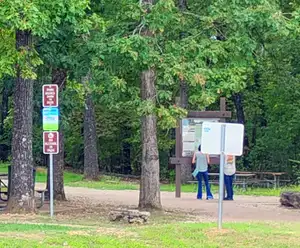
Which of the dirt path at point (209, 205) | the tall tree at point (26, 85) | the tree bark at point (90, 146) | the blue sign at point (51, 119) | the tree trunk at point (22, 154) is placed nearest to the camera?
the tall tree at point (26, 85)

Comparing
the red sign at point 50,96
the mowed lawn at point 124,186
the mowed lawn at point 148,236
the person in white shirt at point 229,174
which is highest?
the red sign at point 50,96

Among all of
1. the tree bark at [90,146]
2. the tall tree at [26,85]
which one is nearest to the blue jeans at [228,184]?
the tall tree at [26,85]

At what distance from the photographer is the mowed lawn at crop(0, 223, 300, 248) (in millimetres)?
11742

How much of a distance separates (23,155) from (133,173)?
25227mm

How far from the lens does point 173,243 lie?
12023 mm

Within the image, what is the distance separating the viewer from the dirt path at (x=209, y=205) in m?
18.3

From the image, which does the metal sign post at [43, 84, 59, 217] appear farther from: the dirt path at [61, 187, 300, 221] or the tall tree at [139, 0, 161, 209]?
the dirt path at [61, 187, 300, 221]

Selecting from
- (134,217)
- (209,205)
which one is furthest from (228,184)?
(134,217)

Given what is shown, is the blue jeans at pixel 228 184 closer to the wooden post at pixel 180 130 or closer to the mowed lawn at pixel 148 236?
the wooden post at pixel 180 130

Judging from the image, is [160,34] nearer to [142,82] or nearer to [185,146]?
[142,82]

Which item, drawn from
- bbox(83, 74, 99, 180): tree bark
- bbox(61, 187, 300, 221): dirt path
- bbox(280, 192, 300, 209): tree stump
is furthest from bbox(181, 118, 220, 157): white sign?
bbox(83, 74, 99, 180): tree bark

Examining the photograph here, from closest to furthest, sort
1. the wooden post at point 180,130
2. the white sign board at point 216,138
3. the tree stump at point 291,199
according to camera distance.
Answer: the white sign board at point 216,138, the tree stump at point 291,199, the wooden post at point 180,130

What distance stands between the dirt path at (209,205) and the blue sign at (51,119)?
163 inches

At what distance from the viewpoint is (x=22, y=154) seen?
55.4 feet
